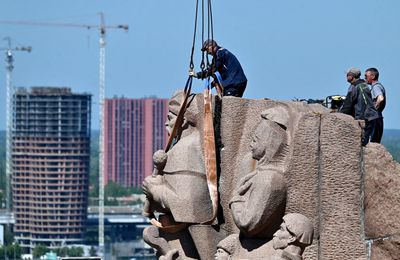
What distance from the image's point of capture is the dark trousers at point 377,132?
20333 millimetres

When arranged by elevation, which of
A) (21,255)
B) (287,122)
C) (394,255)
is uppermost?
(287,122)

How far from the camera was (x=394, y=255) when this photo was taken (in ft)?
61.5

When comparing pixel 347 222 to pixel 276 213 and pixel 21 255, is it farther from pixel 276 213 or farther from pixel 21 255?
pixel 21 255

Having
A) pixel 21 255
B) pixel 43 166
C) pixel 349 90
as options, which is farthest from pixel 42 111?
pixel 349 90

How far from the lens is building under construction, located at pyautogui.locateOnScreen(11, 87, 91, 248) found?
190 metres

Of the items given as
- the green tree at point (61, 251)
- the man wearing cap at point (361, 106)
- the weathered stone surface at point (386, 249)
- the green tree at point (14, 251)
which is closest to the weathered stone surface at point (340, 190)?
the weathered stone surface at point (386, 249)

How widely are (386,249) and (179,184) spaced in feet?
8.10

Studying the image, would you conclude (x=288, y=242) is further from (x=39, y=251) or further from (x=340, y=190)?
(x=39, y=251)

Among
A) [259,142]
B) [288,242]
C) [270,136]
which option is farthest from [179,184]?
[288,242]

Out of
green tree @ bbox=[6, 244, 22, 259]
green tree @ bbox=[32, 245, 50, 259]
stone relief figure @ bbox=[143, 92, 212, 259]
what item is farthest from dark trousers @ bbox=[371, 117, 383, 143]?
green tree @ bbox=[32, 245, 50, 259]

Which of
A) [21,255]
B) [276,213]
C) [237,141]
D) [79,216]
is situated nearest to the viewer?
[276,213]

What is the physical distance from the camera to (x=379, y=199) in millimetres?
18750

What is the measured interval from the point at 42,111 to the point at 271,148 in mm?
174943

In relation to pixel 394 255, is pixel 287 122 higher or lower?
higher
